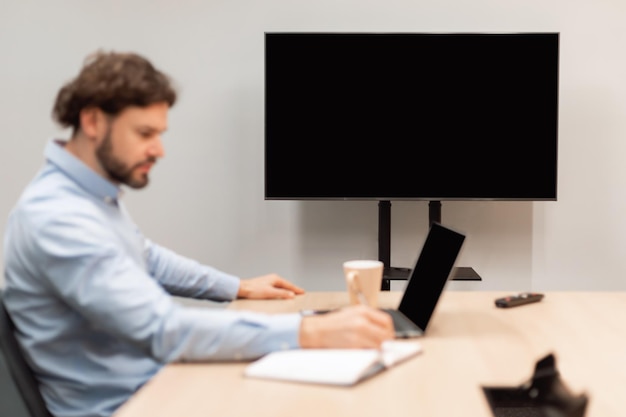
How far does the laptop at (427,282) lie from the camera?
139 cm

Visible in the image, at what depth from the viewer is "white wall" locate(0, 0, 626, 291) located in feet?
9.95

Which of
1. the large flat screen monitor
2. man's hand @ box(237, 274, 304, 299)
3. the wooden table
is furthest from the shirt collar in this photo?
the large flat screen monitor

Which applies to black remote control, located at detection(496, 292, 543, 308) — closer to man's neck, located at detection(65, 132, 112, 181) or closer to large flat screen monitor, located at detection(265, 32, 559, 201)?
man's neck, located at detection(65, 132, 112, 181)

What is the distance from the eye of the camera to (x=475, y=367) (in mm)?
1191

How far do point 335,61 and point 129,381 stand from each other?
181 centimetres

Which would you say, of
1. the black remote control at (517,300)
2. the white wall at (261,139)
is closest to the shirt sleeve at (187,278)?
the black remote control at (517,300)

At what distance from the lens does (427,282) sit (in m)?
1.47

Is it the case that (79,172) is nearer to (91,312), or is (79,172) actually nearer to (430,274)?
(91,312)

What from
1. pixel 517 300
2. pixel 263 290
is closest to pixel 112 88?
pixel 263 290

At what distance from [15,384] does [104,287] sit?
0.23m

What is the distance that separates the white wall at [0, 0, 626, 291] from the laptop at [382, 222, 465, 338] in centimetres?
157

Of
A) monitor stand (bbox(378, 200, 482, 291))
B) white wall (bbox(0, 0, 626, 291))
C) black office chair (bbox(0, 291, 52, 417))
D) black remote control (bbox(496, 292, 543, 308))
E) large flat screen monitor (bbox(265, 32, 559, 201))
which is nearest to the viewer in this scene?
black office chair (bbox(0, 291, 52, 417))

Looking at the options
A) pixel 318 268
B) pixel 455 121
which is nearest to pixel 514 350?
pixel 455 121

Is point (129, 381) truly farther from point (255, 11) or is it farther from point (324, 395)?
point (255, 11)
